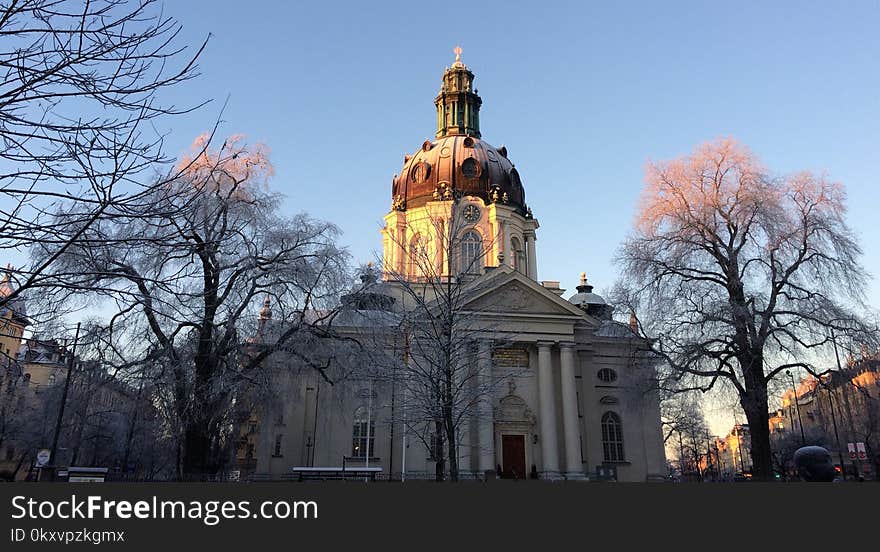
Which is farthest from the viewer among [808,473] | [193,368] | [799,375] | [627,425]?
[627,425]

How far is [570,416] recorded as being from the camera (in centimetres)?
Result: 3228

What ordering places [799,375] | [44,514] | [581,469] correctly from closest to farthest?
1. [44,514]
2. [799,375]
3. [581,469]

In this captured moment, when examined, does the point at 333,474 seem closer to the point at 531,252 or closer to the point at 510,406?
the point at 510,406

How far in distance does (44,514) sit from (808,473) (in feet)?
59.4

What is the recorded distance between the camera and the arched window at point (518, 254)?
44.9m

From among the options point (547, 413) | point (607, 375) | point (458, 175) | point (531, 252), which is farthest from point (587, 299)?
point (547, 413)

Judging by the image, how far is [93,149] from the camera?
17.6ft

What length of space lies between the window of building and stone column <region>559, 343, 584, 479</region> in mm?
3261

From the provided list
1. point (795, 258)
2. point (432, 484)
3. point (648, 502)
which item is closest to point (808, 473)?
point (795, 258)

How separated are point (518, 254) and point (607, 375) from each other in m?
12.8

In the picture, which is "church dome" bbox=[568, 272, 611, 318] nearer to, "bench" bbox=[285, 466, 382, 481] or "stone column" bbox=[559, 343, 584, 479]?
"stone column" bbox=[559, 343, 584, 479]

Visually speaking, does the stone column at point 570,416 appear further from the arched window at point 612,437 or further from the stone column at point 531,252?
the stone column at point 531,252

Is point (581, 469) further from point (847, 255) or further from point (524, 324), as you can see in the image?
point (847, 255)

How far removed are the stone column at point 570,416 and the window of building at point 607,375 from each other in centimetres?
326
